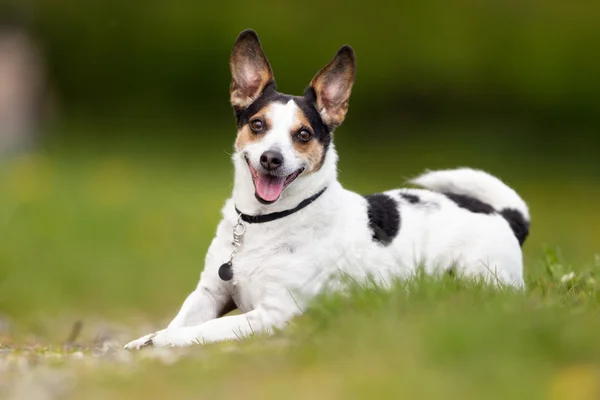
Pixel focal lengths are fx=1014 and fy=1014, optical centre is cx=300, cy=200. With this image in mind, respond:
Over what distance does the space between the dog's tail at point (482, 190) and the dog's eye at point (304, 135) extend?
162 cm

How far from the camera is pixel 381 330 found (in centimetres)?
481

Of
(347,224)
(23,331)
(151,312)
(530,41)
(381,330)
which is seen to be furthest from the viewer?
(530,41)

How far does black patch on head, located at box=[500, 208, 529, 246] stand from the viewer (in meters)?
7.50

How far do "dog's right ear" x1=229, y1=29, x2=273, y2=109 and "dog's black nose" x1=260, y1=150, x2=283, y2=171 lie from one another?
72 cm

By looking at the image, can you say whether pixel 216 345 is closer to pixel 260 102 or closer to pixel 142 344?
pixel 142 344

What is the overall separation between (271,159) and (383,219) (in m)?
1.14

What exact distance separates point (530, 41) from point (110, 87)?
7.37 meters

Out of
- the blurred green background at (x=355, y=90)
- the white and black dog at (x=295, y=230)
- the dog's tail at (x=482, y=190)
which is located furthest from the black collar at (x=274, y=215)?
the blurred green background at (x=355, y=90)

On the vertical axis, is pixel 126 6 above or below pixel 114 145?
above

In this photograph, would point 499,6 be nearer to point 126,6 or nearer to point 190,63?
point 190,63

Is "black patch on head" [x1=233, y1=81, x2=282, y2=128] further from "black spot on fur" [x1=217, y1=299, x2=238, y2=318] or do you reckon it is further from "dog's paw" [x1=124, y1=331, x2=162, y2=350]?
"dog's paw" [x1=124, y1=331, x2=162, y2=350]

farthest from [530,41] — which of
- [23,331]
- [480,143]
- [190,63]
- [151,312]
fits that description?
[23,331]

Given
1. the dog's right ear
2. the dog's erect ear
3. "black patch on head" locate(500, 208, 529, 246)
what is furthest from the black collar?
"black patch on head" locate(500, 208, 529, 246)

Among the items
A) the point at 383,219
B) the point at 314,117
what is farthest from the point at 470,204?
the point at 314,117
